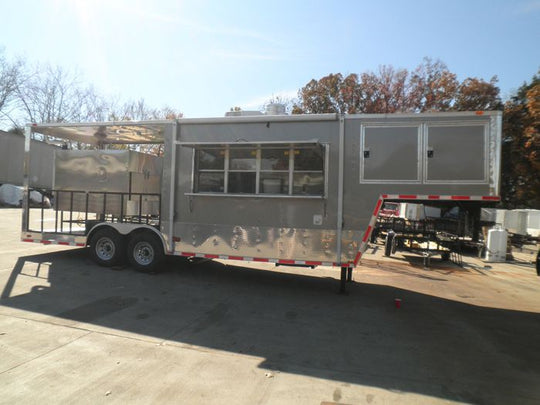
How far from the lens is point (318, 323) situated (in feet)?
17.3

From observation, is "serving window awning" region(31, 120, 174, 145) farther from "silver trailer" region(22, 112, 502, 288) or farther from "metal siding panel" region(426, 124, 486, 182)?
"metal siding panel" region(426, 124, 486, 182)

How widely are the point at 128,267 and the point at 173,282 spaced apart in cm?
153

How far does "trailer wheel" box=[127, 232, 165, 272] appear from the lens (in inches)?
297

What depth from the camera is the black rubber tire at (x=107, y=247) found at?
310 inches

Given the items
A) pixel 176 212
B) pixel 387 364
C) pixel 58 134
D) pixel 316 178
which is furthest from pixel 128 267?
pixel 387 364

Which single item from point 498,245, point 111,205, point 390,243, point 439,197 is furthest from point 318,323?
point 498,245

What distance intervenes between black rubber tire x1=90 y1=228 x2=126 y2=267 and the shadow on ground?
0.22 meters

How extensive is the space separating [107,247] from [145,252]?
40.9 inches

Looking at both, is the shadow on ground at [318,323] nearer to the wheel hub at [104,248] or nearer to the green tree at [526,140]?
the wheel hub at [104,248]

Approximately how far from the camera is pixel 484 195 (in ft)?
19.1

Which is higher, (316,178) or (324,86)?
(324,86)

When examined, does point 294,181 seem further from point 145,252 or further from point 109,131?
point 109,131

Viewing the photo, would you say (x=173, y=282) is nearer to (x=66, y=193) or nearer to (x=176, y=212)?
(x=176, y=212)

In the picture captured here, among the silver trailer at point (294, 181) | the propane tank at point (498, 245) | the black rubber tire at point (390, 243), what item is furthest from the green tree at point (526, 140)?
the propane tank at point (498, 245)
